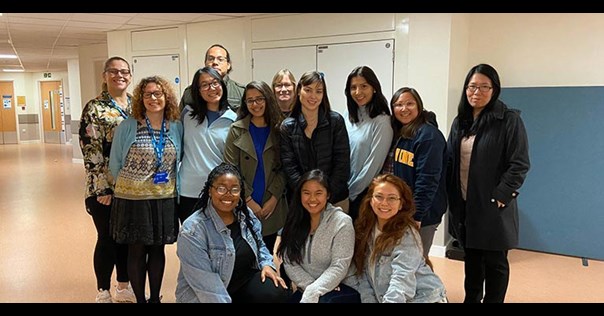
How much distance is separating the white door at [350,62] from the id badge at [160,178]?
6.40 ft

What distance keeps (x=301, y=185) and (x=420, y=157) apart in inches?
24.3

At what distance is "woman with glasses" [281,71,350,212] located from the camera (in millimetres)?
2344

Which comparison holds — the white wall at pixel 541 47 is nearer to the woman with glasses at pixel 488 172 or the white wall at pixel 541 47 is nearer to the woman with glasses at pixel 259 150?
the woman with glasses at pixel 488 172

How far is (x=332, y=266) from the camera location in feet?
7.11

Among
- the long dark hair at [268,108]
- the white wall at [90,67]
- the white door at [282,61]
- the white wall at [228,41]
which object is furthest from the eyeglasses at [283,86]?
the white wall at [90,67]

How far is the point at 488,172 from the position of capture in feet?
7.66

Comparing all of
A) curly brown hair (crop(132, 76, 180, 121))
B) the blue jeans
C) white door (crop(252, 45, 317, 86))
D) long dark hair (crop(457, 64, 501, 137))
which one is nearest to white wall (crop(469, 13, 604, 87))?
white door (crop(252, 45, 317, 86))

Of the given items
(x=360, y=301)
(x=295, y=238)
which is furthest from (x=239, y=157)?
(x=360, y=301)

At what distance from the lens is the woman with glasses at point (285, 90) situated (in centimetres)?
261

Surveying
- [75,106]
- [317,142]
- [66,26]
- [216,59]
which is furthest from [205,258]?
[75,106]

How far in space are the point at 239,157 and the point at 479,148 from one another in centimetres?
130
